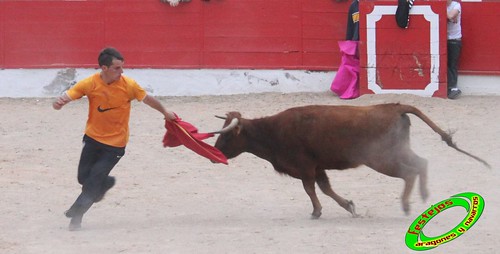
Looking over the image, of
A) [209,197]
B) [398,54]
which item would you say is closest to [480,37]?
[398,54]

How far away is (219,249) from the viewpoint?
689cm

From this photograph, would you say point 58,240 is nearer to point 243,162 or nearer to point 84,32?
point 243,162

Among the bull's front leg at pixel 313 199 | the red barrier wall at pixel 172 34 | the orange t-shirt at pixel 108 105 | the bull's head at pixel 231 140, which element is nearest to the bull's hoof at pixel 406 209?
the bull's front leg at pixel 313 199

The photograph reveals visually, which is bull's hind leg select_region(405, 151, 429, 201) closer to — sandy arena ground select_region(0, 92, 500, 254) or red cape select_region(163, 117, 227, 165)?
sandy arena ground select_region(0, 92, 500, 254)

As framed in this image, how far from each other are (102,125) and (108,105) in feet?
0.48

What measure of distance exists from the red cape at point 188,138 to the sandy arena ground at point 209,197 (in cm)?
42

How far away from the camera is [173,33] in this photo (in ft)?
46.3

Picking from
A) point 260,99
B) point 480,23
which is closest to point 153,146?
point 260,99

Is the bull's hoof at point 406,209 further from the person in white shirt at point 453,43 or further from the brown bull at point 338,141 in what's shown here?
the person in white shirt at point 453,43

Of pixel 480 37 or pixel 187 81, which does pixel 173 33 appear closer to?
pixel 187 81

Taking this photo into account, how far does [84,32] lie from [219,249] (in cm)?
765

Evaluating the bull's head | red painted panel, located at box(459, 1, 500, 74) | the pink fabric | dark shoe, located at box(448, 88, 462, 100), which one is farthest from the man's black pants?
red painted panel, located at box(459, 1, 500, 74)

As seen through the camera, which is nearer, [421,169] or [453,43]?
[421,169]

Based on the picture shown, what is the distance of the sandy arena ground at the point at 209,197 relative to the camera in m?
7.12
